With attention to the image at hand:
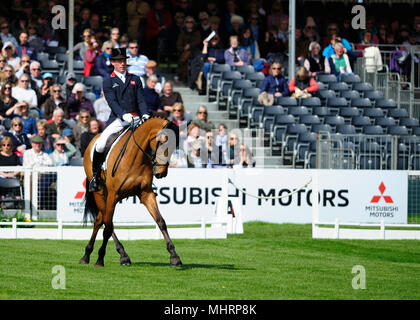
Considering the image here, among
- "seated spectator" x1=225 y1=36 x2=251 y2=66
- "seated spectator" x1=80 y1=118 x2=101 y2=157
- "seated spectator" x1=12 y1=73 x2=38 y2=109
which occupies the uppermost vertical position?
"seated spectator" x1=225 y1=36 x2=251 y2=66

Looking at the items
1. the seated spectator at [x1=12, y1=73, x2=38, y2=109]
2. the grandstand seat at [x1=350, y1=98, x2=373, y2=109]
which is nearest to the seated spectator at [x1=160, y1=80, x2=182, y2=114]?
the seated spectator at [x1=12, y1=73, x2=38, y2=109]

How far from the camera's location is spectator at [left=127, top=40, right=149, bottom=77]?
22531mm

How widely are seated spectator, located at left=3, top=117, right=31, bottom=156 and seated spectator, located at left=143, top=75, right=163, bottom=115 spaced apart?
3.11 meters

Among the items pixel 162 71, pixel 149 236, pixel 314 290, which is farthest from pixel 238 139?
pixel 314 290

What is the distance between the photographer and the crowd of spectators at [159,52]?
793 inches

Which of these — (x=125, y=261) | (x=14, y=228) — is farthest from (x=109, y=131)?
(x=14, y=228)

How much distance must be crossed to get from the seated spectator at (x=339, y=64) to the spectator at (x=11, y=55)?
8464 mm

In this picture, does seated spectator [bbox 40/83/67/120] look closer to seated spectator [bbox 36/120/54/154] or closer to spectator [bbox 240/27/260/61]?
seated spectator [bbox 36/120/54/154]

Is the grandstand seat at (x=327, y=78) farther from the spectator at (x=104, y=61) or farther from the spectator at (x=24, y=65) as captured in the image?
the spectator at (x=24, y=65)

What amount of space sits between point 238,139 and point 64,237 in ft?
17.1

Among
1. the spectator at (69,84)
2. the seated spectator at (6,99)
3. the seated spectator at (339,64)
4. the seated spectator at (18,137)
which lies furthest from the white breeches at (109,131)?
the seated spectator at (339,64)

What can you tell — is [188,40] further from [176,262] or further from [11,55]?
[176,262]

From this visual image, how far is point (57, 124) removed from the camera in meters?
20.4

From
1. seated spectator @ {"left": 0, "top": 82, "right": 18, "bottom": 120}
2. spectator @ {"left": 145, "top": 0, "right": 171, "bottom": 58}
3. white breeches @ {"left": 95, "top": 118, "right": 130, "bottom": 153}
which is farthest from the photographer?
spectator @ {"left": 145, "top": 0, "right": 171, "bottom": 58}
